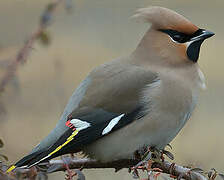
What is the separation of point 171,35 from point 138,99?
48 cm

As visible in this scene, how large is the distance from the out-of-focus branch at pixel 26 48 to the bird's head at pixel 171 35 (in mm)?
1487

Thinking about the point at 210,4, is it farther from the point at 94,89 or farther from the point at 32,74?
the point at 94,89

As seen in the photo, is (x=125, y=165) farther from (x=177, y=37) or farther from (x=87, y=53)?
(x=87, y=53)

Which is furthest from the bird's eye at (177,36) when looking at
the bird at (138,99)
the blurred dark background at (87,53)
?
the blurred dark background at (87,53)

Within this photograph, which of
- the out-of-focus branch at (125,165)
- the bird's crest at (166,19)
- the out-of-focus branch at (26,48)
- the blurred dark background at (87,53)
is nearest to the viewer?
the out-of-focus branch at (26,48)

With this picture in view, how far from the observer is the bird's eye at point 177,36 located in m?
3.86

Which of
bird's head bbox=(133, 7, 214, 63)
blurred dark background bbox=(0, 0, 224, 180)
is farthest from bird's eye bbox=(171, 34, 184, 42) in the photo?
blurred dark background bbox=(0, 0, 224, 180)

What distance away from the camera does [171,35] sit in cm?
388

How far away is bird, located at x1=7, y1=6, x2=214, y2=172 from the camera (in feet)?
11.3

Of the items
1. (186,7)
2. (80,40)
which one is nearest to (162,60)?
(80,40)

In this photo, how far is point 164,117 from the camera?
3594 millimetres

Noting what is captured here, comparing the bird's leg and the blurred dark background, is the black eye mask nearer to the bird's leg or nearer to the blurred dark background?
the blurred dark background

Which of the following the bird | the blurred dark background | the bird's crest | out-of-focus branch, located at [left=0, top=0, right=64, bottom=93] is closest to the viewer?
out-of-focus branch, located at [left=0, top=0, right=64, bottom=93]

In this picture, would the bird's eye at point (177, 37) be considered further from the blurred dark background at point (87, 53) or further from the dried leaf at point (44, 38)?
the dried leaf at point (44, 38)
